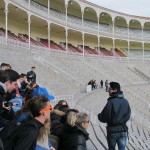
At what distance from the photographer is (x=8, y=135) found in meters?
3.40

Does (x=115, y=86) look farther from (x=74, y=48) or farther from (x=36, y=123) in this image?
(x=74, y=48)

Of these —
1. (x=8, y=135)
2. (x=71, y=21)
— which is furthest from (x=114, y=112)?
(x=71, y=21)

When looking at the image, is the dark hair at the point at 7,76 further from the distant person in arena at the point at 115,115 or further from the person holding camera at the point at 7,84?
the distant person in arena at the point at 115,115

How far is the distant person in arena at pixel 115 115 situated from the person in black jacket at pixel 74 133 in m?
1.97

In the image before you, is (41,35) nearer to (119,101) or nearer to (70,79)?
(70,79)

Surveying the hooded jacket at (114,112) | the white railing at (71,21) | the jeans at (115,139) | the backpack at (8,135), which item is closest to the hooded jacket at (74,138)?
the backpack at (8,135)

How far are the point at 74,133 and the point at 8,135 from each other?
1016mm

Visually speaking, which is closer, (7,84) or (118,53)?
(7,84)

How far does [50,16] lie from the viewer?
36.3 meters

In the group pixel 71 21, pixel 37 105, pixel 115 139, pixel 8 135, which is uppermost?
pixel 71 21

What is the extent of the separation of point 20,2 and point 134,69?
17265 mm

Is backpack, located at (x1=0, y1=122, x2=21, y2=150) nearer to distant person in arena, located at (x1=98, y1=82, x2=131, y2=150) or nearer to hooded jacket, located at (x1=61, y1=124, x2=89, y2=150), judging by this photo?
hooded jacket, located at (x1=61, y1=124, x2=89, y2=150)

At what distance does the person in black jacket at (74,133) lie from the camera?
13.5 feet

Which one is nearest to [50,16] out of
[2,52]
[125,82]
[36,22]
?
[36,22]
